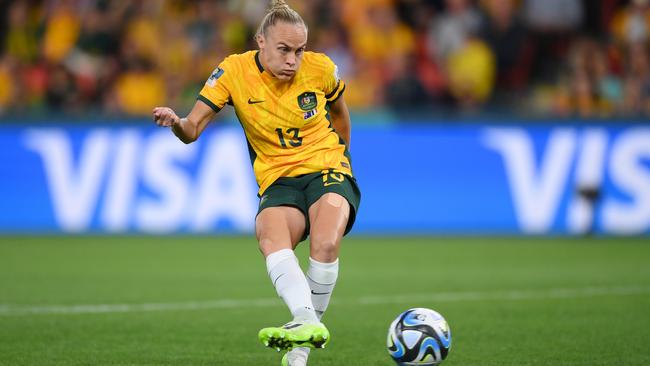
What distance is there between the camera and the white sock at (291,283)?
6.00 m

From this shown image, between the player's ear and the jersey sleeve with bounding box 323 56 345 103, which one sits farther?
the jersey sleeve with bounding box 323 56 345 103

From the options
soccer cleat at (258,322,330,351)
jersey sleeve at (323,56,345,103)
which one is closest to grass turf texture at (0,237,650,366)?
soccer cleat at (258,322,330,351)

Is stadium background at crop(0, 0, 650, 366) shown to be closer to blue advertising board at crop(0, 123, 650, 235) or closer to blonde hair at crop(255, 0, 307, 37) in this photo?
blue advertising board at crop(0, 123, 650, 235)

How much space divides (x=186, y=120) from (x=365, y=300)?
156 inches

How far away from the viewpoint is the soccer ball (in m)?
6.06

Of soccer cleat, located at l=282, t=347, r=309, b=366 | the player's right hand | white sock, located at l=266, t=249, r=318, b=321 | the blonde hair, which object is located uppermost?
the blonde hair

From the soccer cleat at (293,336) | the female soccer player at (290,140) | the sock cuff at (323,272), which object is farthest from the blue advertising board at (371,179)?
the soccer cleat at (293,336)

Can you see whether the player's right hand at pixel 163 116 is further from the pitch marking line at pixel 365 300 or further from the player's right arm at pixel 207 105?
the pitch marking line at pixel 365 300

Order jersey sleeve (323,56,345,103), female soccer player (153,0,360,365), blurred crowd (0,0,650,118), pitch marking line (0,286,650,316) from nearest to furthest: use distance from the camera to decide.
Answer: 1. female soccer player (153,0,360,365)
2. jersey sleeve (323,56,345,103)
3. pitch marking line (0,286,650,316)
4. blurred crowd (0,0,650,118)

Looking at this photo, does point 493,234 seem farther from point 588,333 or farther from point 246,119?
point 246,119

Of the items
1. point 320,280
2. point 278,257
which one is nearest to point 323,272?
point 320,280

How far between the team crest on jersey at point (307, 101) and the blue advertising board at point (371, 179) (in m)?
9.39

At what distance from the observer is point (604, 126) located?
15.7 metres

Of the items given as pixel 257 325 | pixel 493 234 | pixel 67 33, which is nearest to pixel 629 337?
pixel 257 325
